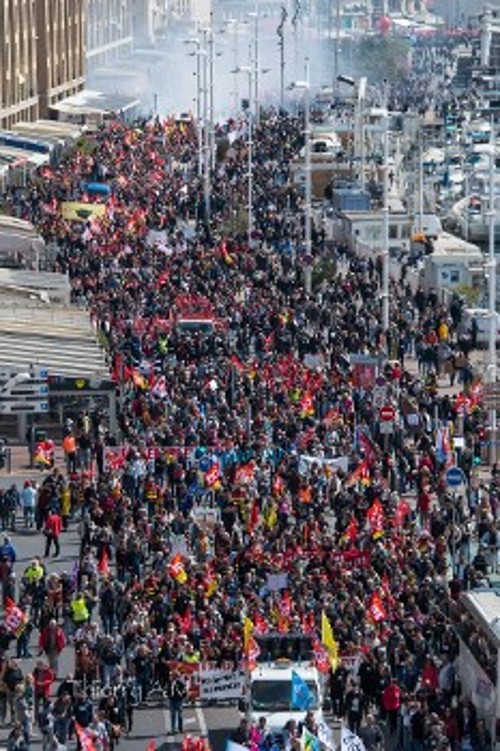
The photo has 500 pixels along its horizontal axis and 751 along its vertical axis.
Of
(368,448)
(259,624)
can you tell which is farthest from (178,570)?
(368,448)

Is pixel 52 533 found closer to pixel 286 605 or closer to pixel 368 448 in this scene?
pixel 286 605

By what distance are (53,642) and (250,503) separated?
773 cm

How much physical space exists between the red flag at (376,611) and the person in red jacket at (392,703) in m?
2.29

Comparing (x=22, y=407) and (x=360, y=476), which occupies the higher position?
(x=360, y=476)

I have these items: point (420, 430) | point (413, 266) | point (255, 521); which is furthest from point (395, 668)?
point (413, 266)

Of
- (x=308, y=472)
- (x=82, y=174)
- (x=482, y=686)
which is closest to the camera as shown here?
(x=482, y=686)

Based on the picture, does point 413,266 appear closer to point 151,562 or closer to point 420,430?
point 420,430

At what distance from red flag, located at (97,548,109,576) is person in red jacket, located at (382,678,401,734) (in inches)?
247

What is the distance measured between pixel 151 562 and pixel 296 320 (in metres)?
21.5

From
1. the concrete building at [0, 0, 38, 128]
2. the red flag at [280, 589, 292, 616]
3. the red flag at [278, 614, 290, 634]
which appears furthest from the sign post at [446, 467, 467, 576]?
the concrete building at [0, 0, 38, 128]

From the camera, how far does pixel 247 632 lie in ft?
123

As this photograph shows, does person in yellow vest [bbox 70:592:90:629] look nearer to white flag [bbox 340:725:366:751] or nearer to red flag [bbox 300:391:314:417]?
white flag [bbox 340:725:366:751]

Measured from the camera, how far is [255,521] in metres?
45.3

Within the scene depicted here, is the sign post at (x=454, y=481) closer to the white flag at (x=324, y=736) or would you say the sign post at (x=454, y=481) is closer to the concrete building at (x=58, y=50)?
the white flag at (x=324, y=736)
